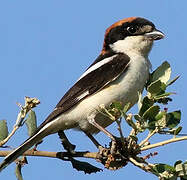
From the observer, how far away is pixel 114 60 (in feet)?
14.6

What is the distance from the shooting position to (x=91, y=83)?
4.33 meters

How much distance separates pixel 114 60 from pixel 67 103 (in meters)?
0.65

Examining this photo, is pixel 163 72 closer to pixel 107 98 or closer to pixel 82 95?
pixel 107 98

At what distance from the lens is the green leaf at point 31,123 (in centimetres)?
346

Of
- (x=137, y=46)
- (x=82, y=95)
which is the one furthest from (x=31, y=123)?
(x=137, y=46)

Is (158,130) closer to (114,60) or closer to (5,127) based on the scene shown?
(5,127)

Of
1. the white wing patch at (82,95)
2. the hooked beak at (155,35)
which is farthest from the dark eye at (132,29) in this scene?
the white wing patch at (82,95)

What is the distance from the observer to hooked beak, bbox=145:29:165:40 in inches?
176

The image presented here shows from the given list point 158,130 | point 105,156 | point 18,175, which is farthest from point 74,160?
point 158,130

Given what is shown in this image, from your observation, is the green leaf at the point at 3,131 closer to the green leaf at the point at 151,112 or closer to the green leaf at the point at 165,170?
the green leaf at the point at 151,112

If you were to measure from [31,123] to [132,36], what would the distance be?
1.68 m

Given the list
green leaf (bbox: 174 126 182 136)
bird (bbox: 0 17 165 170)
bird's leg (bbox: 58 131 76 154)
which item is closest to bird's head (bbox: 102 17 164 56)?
bird (bbox: 0 17 165 170)

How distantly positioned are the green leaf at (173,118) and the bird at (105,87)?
4.03ft

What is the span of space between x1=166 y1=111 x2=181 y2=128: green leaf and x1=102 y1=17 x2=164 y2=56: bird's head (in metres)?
1.77
